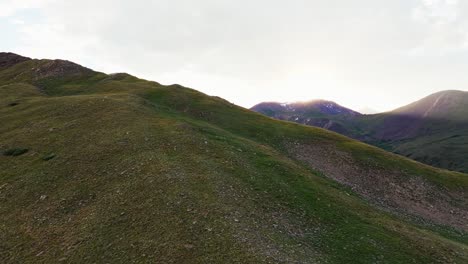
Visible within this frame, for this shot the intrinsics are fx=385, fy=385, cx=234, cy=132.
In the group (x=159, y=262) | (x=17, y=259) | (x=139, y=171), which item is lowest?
(x=17, y=259)

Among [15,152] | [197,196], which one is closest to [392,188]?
[197,196]

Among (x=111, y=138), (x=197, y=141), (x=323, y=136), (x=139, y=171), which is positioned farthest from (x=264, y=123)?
(x=139, y=171)

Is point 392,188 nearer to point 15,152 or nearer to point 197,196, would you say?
point 197,196

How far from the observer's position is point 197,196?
30.7 metres

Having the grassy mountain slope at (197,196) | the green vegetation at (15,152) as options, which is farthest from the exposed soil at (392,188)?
the green vegetation at (15,152)

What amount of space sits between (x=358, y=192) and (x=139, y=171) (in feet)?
84.3

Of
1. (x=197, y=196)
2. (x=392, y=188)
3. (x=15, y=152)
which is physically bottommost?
(x=15, y=152)

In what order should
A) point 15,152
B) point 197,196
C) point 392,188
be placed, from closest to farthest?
point 197,196 → point 15,152 → point 392,188

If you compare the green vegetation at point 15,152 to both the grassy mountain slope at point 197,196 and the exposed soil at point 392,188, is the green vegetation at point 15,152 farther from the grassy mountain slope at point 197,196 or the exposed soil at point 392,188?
the exposed soil at point 392,188

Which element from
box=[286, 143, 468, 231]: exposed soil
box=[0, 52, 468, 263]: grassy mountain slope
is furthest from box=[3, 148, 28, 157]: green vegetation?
box=[286, 143, 468, 231]: exposed soil

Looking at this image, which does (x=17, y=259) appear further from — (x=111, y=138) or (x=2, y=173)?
(x=111, y=138)

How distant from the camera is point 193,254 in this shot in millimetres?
23656

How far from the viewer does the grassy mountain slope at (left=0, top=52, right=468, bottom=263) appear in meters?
25.9

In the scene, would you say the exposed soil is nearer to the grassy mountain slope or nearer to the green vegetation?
the grassy mountain slope
